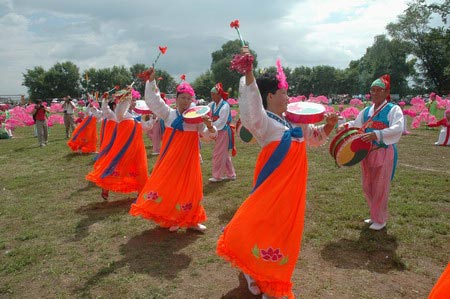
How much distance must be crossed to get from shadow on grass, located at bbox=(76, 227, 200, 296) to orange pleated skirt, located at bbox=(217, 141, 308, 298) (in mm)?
1335

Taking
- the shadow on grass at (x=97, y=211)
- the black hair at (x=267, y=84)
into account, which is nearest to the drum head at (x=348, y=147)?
the black hair at (x=267, y=84)

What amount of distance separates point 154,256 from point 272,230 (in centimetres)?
212

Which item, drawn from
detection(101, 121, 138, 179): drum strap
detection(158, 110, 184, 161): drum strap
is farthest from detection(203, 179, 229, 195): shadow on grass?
detection(158, 110, 184, 161): drum strap

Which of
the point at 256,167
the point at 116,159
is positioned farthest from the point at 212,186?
the point at 256,167

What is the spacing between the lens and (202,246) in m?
4.75

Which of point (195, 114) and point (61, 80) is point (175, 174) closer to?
point (195, 114)

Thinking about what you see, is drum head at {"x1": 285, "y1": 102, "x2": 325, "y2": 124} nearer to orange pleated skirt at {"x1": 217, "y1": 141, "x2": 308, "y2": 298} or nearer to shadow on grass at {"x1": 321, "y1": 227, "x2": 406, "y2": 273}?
orange pleated skirt at {"x1": 217, "y1": 141, "x2": 308, "y2": 298}

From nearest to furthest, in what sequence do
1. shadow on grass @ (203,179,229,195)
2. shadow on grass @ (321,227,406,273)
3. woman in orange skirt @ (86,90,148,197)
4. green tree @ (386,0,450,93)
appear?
1. shadow on grass @ (321,227,406,273)
2. woman in orange skirt @ (86,90,148,197)
3. shadow on grass @ (203,179,229,195)
4. green tree @ (386,0,450,93)

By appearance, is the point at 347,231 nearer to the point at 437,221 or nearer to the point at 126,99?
the point at 437,221

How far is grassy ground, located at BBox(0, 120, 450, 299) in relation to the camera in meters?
3.76

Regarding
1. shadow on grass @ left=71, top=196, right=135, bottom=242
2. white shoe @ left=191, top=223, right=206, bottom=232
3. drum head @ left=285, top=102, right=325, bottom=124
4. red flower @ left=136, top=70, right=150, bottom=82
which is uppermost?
red flower @ left=136, top=70, right=150, bottom=82

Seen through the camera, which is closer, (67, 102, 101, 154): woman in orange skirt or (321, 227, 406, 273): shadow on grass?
(321, 227, 406, 273): shadow on grass

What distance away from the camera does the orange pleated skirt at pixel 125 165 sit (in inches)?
254

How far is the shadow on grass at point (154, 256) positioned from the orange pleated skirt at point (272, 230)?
4.38ft
